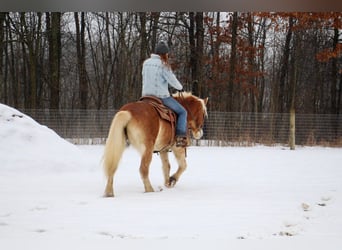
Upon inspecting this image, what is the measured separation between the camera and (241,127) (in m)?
9.14

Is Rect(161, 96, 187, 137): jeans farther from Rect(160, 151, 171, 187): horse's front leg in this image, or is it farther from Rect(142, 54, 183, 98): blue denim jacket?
Rect(160, 151, 171, 187): horse's front leg

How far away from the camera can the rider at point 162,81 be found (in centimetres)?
383

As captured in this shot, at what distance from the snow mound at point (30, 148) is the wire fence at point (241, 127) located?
310 cm

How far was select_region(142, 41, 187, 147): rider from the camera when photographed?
383 centimetres

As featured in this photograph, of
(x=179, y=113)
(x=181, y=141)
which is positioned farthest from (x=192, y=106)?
(x=181, y=141)

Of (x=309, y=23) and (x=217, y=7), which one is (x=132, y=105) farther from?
(x=309, y=23)

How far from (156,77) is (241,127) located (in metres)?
5.56

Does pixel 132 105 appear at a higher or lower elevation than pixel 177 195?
higher

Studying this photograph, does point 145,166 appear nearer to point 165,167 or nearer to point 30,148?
point 165,167

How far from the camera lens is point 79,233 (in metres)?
2.32

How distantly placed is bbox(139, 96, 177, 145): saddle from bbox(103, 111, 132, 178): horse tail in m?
0.35

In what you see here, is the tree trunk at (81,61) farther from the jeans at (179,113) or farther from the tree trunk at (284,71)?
the jeans at (179,113)

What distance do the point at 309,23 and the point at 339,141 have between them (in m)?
2.83

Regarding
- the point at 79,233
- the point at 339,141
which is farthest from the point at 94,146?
the point at 79,233
